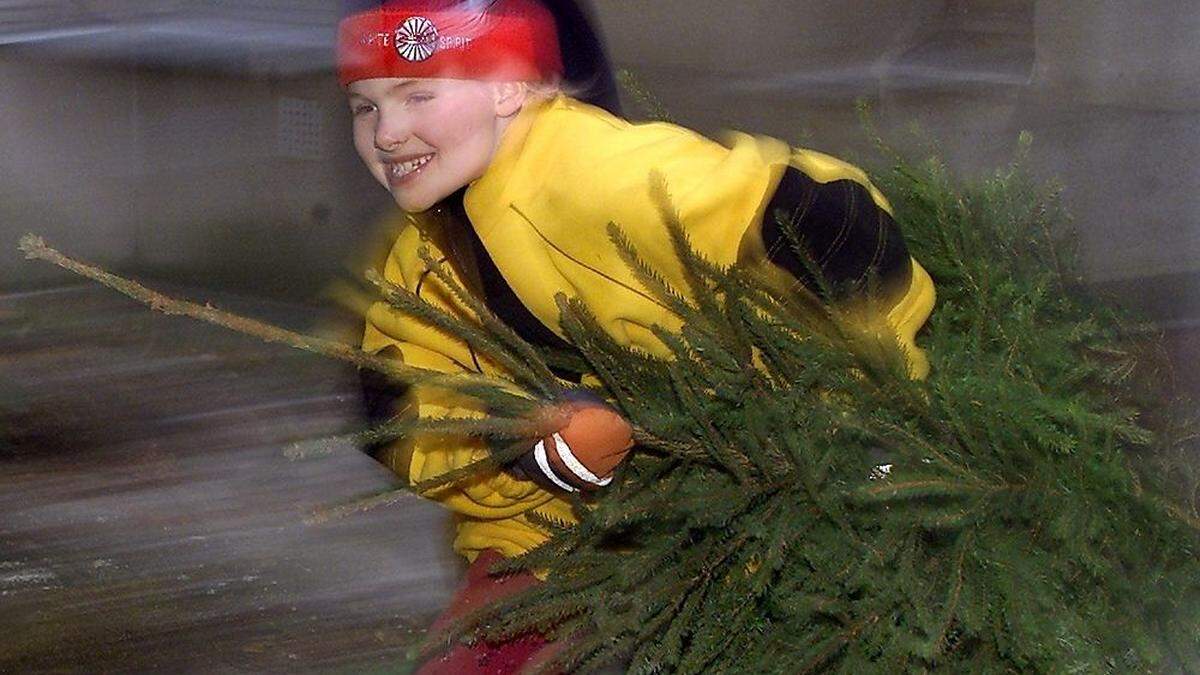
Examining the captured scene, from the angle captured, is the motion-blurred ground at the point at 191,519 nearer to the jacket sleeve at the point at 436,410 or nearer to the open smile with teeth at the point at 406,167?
the jacket sleeve at the point at 436,410

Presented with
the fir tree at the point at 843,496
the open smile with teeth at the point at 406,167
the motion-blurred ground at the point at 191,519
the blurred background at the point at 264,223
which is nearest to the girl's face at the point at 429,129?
the open smile with teeth at the point at 406,167

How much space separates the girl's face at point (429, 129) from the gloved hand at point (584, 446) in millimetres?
353

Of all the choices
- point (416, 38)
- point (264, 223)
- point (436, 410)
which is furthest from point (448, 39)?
point (264, 223)

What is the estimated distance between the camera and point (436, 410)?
7.83 ft

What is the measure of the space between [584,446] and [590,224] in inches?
11.4

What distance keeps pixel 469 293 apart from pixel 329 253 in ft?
16.8

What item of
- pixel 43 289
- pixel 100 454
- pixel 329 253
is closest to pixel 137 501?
pixel 100 454

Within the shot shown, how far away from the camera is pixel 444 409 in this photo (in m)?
2.38

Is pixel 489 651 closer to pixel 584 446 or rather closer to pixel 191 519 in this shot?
pixel 584 446

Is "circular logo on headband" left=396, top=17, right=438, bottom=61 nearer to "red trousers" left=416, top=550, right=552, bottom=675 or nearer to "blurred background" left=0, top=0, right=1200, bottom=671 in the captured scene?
"blurred background" left=0, top=0, right=1200, bottom=671

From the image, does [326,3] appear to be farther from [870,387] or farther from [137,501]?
[870,387]

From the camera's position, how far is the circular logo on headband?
220 centimetres

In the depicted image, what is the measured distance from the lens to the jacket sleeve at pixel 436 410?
7.82ft

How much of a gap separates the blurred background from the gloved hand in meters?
0.72
